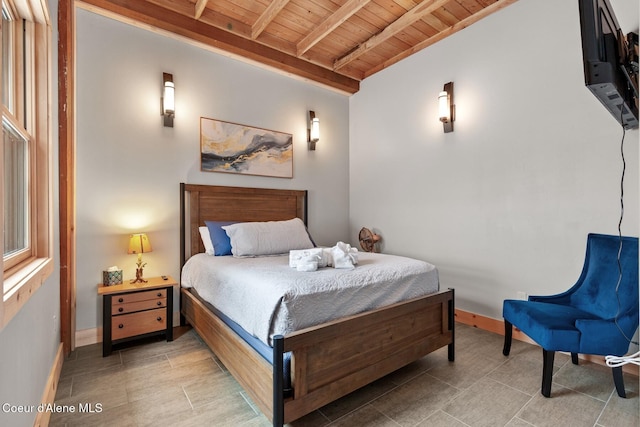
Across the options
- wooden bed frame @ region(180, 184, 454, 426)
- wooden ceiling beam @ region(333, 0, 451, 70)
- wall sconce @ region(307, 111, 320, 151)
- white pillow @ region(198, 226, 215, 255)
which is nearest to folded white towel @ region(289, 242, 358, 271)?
wooden bed frame @ region(180, 184, 454, 426)

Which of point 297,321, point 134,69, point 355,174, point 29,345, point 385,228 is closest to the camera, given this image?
point 29,345

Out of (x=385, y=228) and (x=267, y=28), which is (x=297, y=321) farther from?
(x=267, y=28)

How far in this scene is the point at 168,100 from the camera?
3025 millimetres

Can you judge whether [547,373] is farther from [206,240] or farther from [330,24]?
A: [330,24]

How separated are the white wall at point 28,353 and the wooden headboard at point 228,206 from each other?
1231 mm

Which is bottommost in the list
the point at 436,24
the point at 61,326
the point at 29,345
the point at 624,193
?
the point at 61,326

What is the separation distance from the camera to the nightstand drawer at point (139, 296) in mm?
2533

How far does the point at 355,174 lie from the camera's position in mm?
4539

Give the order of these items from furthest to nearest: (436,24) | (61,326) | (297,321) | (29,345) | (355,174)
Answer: (355,174), (436,24), (61,326), (297,321), (29,345)

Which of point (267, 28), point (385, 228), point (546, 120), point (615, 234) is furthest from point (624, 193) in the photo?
point (267, 28)

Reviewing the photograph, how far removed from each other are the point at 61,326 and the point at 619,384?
3957 mm

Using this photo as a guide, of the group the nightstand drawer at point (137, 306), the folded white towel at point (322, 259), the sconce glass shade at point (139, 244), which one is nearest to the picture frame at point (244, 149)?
the sconce glass shade at point (139, 244)

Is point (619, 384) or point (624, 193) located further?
point (624, 193)

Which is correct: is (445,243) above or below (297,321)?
above
